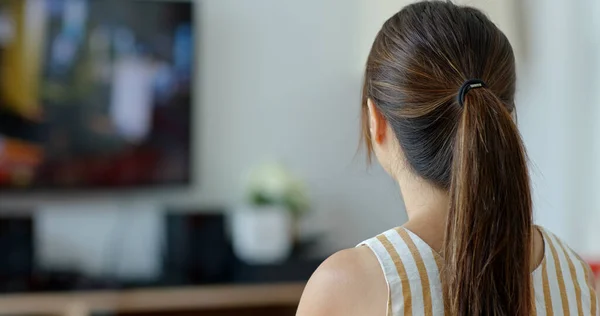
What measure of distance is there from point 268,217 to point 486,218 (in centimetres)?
183

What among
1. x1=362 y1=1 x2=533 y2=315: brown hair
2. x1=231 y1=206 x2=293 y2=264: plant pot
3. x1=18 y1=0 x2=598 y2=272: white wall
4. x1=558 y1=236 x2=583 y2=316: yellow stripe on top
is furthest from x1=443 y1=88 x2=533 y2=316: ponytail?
x1=18 y1=0 x2=598 y2=272: white wall

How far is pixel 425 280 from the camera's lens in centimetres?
95

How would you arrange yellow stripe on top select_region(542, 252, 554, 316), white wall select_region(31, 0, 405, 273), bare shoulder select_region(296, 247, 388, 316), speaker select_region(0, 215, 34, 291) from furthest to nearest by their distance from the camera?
white wall select_region(31, 0, 405, 273)
speaker select_region(0, 215, 34, 291)
yellow stripe on top select_region(542, 252, 554, 316)
bare shoulder select_region(296, 247, 388, 316)

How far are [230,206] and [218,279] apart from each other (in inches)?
14.5

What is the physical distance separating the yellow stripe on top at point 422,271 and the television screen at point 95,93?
2.00 meters

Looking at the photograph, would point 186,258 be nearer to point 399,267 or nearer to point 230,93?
point 230,93

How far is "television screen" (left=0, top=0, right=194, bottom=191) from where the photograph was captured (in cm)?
270

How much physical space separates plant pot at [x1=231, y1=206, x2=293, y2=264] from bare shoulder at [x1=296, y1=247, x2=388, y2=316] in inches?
70.6

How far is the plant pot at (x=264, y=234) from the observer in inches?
107

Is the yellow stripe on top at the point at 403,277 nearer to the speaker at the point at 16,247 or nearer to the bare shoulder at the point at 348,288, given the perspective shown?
the bare shoulder at the point at 348,288

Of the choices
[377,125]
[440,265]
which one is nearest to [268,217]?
[377,125]

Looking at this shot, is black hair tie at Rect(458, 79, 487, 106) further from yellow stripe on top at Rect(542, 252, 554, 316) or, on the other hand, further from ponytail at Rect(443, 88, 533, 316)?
yellow stripe on top at Rect(542, 252, 554, 316)

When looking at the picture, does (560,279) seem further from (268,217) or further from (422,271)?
(268,217)

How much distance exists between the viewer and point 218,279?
2678 mm
